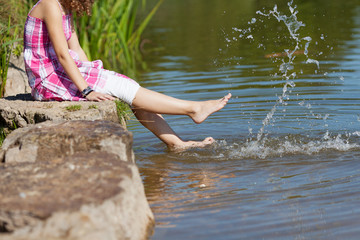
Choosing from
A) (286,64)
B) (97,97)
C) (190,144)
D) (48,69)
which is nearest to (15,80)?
(48,69)

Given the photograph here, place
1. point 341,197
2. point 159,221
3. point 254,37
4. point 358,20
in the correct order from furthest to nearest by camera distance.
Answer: point 358,20 → point 254,37 → point 341,197 → point 159,221

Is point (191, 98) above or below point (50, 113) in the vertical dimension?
below

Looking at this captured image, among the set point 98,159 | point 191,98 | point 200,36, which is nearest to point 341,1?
point 200,36

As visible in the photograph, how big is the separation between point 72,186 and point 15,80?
12.1ft

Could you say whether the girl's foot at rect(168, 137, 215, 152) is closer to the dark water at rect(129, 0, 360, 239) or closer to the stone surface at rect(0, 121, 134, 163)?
the dark water at rect(129, 0, 360, 239)

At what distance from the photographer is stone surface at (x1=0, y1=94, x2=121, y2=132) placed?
12.8ft

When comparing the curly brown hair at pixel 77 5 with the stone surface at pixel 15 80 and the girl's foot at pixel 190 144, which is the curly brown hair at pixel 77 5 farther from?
the stone surface at pixel 15 80

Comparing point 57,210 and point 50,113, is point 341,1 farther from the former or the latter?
point 57,210

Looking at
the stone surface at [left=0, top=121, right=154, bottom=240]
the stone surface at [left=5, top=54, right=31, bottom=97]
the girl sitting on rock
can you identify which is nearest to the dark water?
the stone surface at [left=0, top=121, right=154, bottom=240]

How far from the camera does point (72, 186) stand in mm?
2602

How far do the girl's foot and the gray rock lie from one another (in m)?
0.69

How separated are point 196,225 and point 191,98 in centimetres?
343

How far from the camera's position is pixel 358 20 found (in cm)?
1085

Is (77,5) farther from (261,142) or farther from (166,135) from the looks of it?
(261,142)
